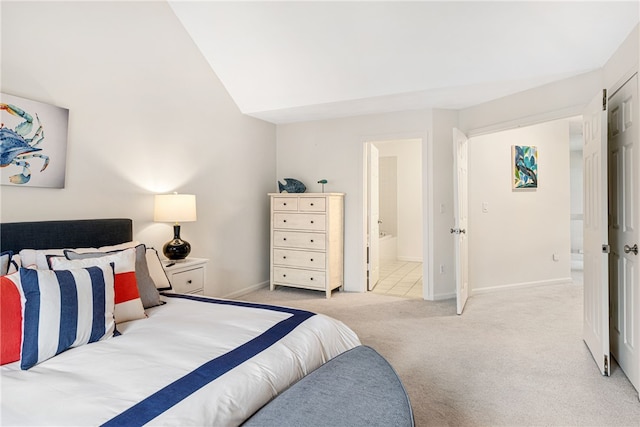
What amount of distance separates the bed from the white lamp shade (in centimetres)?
102

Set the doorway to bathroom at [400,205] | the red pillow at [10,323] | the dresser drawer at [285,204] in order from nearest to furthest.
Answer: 1. the red pillow at [10,323]
2. the dresser drawer at [285,204]
3. the doorway to bathroom at [400,205]

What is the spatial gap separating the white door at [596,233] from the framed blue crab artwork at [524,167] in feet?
6.42

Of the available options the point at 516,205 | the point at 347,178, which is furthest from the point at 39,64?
the point at 516,205

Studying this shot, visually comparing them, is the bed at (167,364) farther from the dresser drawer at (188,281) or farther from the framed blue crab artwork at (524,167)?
the framed blue crab artwork at (524,167)

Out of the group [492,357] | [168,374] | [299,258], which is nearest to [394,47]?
[299,258]

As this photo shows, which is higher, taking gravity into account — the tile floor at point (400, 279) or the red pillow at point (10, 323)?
the red pillow at point (10, 323)

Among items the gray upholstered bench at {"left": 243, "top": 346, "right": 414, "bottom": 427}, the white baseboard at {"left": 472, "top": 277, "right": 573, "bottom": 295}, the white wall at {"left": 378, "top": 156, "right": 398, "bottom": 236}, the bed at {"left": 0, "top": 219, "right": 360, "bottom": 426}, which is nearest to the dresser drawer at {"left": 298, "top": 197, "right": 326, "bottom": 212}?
the white baseboard at {"left": 472, "top": 277, "right": 573, "bottom": 295}

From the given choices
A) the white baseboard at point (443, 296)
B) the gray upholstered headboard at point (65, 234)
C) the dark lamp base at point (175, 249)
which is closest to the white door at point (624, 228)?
the white baseboard at point (443, 296)

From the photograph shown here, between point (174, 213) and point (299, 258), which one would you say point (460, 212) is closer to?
point (299, 258)

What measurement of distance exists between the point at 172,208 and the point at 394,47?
7.95 feet

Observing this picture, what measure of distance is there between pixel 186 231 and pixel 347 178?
2.10 m

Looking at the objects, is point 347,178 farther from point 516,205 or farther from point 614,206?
point 614,206

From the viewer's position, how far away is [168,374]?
128 centimetres

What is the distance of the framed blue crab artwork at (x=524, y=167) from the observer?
469 centimetres
